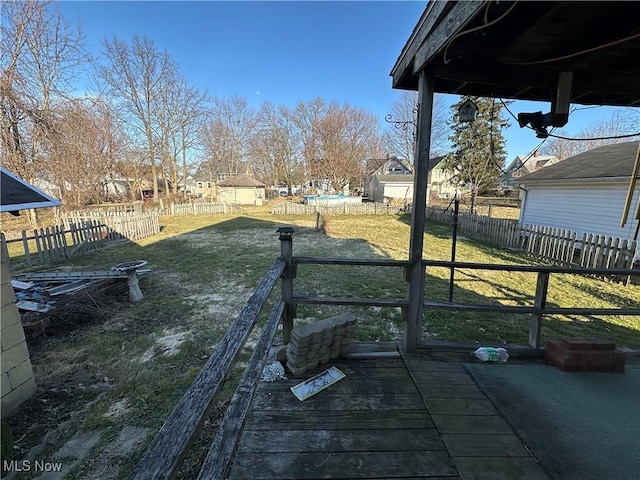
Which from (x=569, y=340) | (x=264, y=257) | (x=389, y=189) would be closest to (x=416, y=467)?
(x=569, y=340)

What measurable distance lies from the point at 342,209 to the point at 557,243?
14.7 metres

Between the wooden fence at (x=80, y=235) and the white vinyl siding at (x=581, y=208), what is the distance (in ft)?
50.8

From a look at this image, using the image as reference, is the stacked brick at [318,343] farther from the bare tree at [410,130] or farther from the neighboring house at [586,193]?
the bare tree at [410,130]

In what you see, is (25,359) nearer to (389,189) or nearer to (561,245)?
(561,245)

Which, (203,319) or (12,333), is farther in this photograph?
(203,319)

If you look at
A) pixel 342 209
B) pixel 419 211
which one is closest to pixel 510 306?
pixel 419 211

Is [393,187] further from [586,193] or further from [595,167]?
[586,193]

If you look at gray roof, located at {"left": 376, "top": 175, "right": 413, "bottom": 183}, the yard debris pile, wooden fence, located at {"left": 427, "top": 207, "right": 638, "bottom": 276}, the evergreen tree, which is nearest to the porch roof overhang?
wooden fence, located at {"left": 427, "top": 207, "right": 638, "bottom": 276}

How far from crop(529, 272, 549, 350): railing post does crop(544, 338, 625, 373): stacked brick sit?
235 mm

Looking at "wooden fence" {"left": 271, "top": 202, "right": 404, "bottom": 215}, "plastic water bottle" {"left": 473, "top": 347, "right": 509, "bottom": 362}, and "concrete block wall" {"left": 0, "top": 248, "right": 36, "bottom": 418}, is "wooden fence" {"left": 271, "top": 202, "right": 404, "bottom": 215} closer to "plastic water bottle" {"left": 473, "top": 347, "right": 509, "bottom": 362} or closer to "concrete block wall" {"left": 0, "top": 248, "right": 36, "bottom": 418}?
"concrete block wall" {"left": 0, "top": 248, "right": 36, "bottom": 418}

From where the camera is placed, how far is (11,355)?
2.78 meters

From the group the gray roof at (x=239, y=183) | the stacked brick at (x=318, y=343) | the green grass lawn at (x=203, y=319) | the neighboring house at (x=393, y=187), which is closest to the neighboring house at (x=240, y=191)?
the gray roof at (x=239, y=183)

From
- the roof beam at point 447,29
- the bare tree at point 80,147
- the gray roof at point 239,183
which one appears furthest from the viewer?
the gray roof at point 239,183

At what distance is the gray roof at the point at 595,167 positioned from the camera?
8633 millimetres
